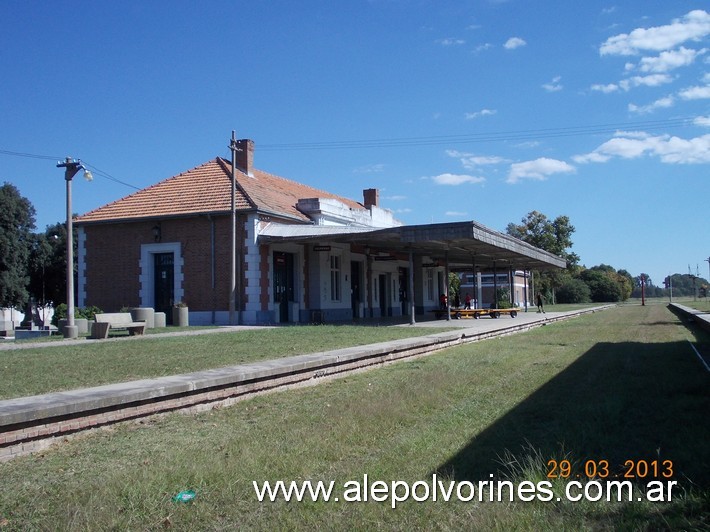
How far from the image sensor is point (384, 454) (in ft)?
18.5

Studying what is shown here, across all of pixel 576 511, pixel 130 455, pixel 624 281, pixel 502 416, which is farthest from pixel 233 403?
pixel 624 281

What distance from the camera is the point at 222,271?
26.0m

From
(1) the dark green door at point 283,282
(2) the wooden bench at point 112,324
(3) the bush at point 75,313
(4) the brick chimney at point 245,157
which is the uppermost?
(4) the brick chimney at point 245,157

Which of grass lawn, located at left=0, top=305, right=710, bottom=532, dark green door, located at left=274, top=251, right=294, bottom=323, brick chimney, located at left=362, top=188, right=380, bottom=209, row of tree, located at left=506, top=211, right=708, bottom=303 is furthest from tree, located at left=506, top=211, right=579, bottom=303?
grass lawn, located at left=0, top=305, right=710, bottom=532

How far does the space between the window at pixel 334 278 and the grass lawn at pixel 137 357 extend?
12116 mm

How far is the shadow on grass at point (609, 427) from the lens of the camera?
16.8ft

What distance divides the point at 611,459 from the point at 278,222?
908 inches

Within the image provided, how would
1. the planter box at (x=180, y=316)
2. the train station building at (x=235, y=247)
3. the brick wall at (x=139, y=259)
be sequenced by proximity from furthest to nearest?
the brick wall at (x=139, y=259) < the train station building at (x=235, y=247) < the planter box at (x=180, y=316)

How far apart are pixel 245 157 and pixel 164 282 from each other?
726 centimetres

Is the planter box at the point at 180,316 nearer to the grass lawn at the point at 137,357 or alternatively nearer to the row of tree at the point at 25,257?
the grass lawn at the point at 137,357

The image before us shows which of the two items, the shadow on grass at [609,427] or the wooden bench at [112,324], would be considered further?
the wooden bench at [112,324]

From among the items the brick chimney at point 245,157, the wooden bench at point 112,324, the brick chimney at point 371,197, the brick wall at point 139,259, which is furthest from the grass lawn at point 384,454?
the brick chimney at point 371,197

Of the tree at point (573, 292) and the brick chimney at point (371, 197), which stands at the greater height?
the brick chimney at point (371, 197)

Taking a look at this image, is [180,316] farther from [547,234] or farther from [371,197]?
[547,234]
